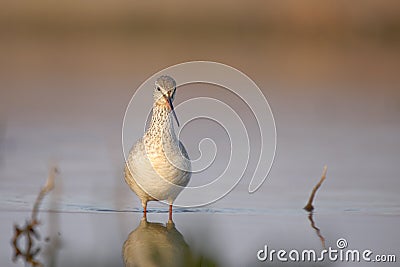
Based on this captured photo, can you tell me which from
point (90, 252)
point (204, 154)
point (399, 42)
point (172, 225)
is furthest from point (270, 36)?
point (90, 252)

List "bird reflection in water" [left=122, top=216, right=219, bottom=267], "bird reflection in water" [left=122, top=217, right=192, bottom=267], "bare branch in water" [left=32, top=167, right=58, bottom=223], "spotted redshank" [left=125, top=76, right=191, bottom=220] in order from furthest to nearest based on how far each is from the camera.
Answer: "spotted redshank" [left=125, top=76, right=191, bottom=220], "bare branch in water" [left=32, top=167, right=58, bottom=223], "bird reflection in water" [left=122, top=217, right=192, bottom=267], "bird reflection in water" [left=122, top=216, right=219, bottom=267]

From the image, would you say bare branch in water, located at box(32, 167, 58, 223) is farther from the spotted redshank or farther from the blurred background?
the spotted redshank

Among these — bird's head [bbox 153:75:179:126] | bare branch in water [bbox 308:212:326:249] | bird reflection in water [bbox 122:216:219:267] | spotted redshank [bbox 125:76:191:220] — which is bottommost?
bird reflection in water [bbox 122:216:219:267]

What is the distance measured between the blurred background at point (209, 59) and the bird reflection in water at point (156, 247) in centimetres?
44

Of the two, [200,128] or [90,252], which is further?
[200,128]

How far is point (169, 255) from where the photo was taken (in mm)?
6207

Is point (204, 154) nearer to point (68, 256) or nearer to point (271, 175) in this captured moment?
point (271, 175)

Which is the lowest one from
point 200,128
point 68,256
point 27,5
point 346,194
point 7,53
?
point 68,256

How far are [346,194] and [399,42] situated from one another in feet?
49.1

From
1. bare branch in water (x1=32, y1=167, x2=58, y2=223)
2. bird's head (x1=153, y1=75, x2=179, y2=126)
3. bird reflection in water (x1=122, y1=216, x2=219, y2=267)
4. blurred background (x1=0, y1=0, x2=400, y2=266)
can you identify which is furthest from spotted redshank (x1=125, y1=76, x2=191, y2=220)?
bare branch in water (x1=32, y1=167, x2=58, y2=223)

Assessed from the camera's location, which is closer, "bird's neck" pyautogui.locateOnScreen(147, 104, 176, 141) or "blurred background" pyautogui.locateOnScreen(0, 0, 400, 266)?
"bird's neck" pyautogui.locateOnScreen(147, 104, 176, 141)

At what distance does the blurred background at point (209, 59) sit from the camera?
394 inches

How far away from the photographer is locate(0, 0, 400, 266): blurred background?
32.9 ft

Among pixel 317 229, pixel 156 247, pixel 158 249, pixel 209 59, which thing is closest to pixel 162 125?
pixel 317 229
